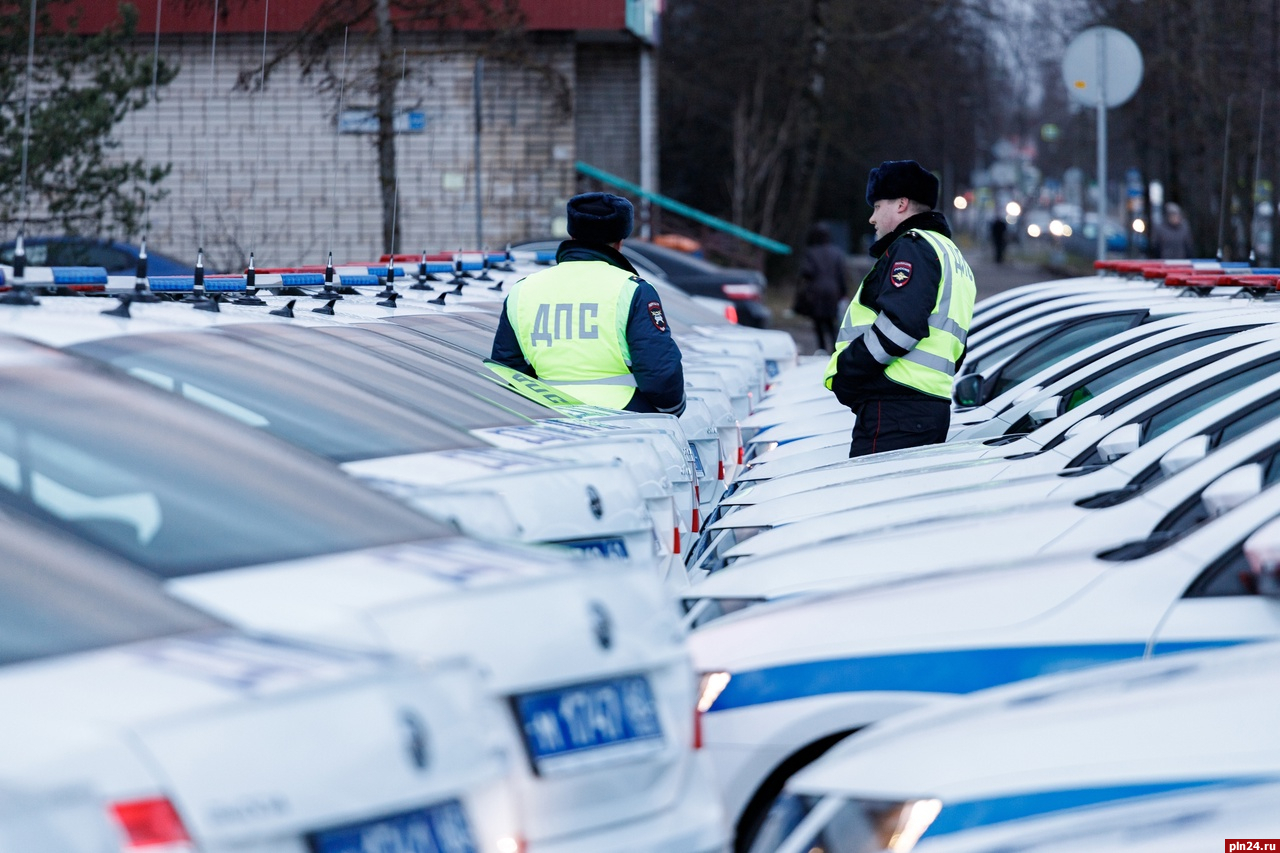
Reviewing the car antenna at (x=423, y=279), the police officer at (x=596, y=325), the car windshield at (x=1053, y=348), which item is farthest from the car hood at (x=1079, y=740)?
the car antenna at (x=423, y=279)

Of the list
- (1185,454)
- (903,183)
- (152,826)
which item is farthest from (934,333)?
(152,826)

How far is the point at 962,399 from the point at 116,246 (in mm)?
12441

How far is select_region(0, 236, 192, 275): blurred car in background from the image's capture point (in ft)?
47.6

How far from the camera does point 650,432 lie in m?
5.78

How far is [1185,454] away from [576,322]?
248 cm

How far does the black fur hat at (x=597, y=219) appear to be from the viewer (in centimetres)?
658

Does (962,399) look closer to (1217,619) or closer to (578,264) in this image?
(578,264)

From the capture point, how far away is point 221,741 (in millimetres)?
2430

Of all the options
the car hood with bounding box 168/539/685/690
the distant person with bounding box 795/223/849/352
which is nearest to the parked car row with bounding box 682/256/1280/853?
the car hood with bounding box 168/539/685/690

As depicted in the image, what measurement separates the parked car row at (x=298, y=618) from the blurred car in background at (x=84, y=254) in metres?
8.47

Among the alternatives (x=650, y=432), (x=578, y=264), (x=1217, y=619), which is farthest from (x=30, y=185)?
(x=1217, y=619)

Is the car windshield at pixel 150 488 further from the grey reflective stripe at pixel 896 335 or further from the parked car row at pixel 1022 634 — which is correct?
the grey reflective stripe at pixel 896 335

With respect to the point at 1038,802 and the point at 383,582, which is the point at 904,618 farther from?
the point at 383,582

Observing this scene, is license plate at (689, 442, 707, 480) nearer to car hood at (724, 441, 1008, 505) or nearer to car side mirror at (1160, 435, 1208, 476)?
car hood at (724, 441, 1008, 505)
